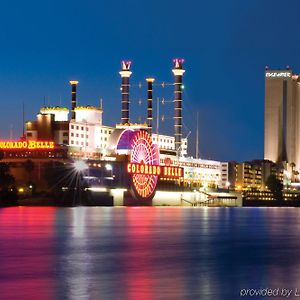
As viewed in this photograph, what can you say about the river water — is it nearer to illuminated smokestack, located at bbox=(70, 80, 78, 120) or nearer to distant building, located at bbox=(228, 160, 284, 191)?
illuminated smokestack, located at bbox=(70, 80, 78, 120)

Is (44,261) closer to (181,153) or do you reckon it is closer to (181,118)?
(181,118)

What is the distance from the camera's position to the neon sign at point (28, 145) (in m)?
116

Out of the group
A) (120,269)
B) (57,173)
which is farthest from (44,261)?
(57,173)

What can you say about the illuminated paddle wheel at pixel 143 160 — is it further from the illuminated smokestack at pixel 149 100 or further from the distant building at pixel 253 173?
the distant building at pixel 253 173

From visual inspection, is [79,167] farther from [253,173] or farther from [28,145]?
[253,173]

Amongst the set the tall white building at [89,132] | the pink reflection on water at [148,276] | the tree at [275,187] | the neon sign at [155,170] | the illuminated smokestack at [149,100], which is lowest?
the pink reflection on water at [148,276]

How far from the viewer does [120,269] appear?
27.3m

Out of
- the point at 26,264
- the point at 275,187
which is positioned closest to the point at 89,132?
the point at 275,187

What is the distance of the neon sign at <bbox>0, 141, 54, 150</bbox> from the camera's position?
382 ft

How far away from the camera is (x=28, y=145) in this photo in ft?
383

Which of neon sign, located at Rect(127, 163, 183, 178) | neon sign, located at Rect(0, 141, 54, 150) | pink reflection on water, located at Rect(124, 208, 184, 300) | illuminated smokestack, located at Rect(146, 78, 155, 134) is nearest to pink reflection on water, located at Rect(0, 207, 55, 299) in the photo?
pink reflection on water, located at Rect(124, 208, 184, 300)

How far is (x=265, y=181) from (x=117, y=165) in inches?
2874

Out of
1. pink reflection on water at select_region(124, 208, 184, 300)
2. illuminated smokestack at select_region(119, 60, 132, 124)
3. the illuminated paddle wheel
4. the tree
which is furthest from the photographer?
the tree

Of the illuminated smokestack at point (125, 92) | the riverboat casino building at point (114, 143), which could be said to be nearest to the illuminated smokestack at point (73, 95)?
the riverboat casino building at point (114, 143)
